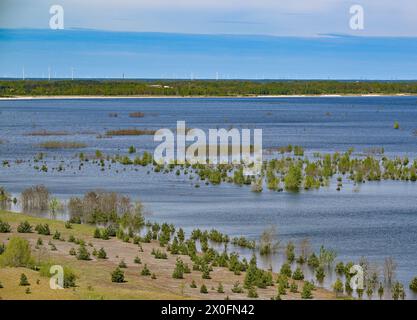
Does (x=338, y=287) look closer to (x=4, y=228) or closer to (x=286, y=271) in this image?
(x=286, y=271)

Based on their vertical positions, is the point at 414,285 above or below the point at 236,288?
below

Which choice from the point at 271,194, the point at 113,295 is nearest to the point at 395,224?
the point at 271,194

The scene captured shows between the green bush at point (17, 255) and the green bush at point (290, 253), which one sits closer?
the green bush at point (17, 255)

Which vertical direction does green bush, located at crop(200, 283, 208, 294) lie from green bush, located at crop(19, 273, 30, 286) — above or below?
below

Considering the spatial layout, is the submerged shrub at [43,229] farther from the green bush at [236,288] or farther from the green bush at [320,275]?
the green bush at [320,275]

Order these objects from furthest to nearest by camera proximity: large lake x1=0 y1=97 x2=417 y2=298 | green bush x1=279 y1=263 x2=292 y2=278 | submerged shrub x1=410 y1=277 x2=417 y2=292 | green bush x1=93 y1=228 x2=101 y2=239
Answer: large lake x1=0 y1=97 x2=417 y2=298 < green bush x1=93 y1=228 x2=101 y2=239 < green bush x1=279 y1=263 x2=292 y2=278 < submerged shrub x1=410 y1=277 x2=417 y2=292

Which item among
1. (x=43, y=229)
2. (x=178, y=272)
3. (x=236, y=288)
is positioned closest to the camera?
(x=236, y=288)

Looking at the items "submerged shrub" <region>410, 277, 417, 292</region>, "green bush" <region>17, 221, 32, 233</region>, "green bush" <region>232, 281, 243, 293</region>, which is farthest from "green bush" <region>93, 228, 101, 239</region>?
"submerged shrub" <region>410, 277, 417, 292</region>

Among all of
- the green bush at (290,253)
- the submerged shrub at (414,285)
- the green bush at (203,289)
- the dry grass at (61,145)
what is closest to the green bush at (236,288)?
the green bush at (203,289)

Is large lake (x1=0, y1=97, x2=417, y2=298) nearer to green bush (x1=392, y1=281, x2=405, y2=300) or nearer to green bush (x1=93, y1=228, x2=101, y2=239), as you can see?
green bush (x1=392, y1=281, x2=405, y2=300)

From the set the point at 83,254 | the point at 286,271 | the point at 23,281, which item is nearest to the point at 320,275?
the point at 286,271

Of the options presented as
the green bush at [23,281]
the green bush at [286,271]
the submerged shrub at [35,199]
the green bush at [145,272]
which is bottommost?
the green bush at [286,271]
